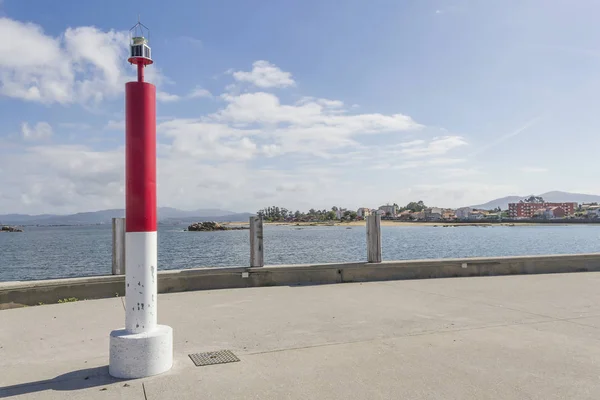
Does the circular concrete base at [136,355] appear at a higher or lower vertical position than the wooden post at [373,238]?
lower

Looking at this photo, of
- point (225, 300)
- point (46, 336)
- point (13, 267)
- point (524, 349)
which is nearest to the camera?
point (524, 349)

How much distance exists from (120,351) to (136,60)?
2952mm

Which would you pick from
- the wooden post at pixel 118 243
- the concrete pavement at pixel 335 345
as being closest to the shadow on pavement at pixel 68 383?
the concrete pavement at pixel 335 345

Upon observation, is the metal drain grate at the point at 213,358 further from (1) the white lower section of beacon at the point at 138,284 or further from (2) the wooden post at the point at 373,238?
(2) the wooden post at the point at 373,238

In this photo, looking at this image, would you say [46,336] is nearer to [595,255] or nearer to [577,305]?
[577,305]

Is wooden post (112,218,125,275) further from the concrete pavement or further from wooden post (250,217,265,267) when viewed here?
wooden post (250,217,265,267)

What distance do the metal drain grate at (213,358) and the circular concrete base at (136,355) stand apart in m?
0.48

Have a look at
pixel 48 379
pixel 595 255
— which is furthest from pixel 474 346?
pixel 595 255

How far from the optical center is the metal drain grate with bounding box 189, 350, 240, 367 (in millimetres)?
5105

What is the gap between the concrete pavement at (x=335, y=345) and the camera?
4320 millimetres

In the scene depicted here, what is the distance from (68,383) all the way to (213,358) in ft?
4.69

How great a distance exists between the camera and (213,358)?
17.2ft

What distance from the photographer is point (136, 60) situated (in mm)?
5070

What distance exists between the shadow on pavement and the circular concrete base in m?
0.11
